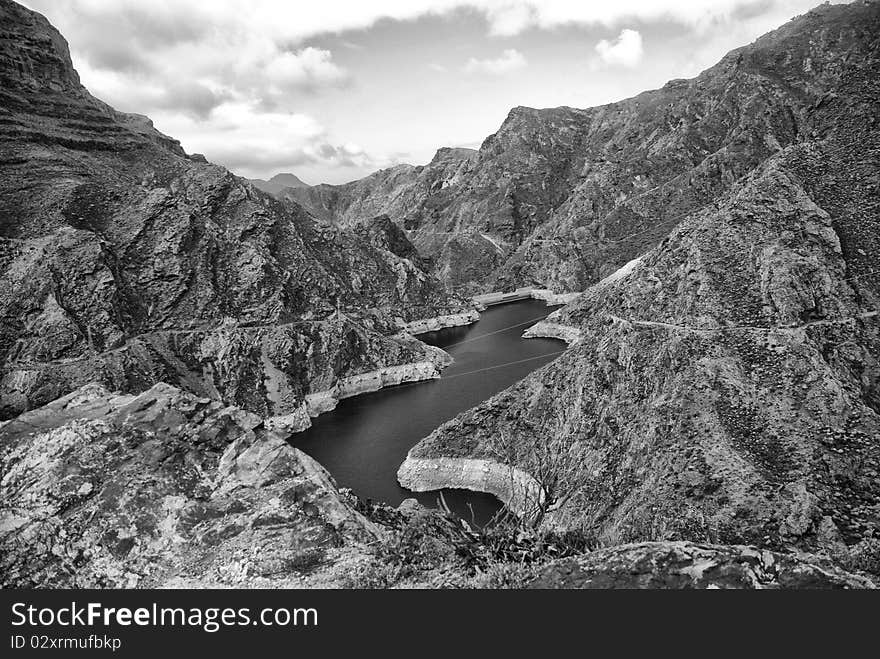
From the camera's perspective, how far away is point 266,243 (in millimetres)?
92062

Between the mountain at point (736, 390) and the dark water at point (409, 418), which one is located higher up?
the mountain at point (736, 390)

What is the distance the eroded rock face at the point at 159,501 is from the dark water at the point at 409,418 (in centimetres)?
1714

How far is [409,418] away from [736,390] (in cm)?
4406

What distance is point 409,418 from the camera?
70188mm

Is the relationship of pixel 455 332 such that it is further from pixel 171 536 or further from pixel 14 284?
pixel 171 536

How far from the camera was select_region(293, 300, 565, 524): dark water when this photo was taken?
49781 mm

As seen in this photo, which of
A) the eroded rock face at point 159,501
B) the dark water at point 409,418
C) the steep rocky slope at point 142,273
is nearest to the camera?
the eroded rock face at point 159,501

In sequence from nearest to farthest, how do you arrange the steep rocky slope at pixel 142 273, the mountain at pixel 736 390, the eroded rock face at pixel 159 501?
1. the eroded rock face at pixel 159 501
2. the mountain at pixel 736 390
3. the steep rocky slope at pixel 142 273

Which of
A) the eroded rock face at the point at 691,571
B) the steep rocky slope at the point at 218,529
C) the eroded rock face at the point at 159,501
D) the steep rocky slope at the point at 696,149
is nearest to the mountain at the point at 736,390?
the eroded rock face at the point at 691,571

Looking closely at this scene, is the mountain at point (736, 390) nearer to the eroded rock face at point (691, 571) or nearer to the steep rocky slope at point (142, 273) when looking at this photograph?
the eroded rock face at point (691, 571)

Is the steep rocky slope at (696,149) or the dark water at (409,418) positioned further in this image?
the steep rocky slope at (696,149)

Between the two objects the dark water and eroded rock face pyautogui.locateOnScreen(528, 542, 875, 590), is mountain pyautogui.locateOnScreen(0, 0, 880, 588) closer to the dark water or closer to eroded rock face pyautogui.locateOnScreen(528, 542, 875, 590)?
eroded rock face pyautogui.locateOnScreen(528, 542, 875, 590)

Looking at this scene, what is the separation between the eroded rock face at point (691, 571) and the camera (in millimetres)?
11258

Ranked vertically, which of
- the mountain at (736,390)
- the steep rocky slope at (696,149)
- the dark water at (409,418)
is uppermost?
the steep rocky slope at (696,149)
